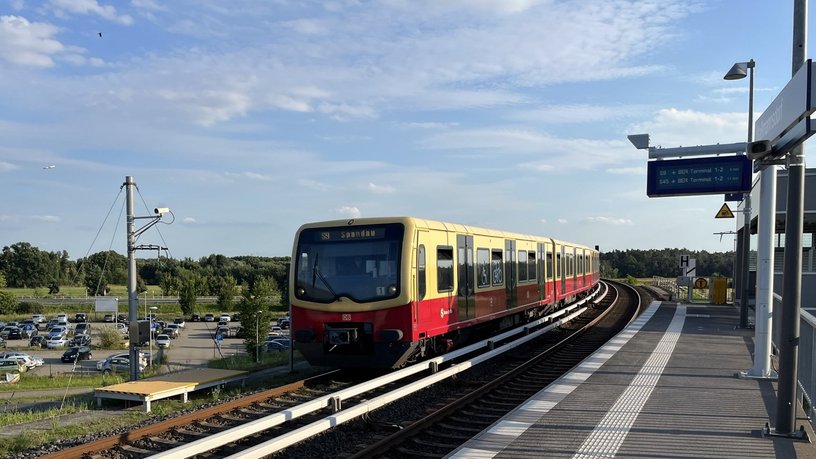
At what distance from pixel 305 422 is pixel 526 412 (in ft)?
9.67

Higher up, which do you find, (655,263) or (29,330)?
(655,263)

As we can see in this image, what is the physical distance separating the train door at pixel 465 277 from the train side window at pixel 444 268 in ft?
1.63

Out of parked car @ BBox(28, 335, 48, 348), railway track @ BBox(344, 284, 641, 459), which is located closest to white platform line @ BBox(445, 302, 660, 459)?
railway track @ BBox(344, 284, 641, 459)

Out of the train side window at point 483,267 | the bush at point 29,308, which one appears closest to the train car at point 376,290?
the train side window at point 483,267

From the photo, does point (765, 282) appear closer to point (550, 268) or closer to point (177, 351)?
point (550, 268)

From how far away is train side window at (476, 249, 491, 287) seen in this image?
14539mm

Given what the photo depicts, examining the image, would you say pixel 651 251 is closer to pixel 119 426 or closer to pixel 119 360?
pixel 119 360

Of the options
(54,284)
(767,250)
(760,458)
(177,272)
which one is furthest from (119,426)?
(54,284)

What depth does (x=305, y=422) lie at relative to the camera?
8586 millimetres

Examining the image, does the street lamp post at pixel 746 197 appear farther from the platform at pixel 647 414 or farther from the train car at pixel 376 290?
the train car at pixel 376 290

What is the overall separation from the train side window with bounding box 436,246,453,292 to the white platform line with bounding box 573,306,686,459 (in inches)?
153

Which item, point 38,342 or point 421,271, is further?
point 38,342

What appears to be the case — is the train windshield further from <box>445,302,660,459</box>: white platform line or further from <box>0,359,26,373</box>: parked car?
<box>0,359,26,373</box>: parked car

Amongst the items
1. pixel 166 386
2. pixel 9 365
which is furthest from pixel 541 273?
pixel 9 365
